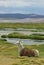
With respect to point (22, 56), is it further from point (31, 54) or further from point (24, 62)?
point (24, 62)

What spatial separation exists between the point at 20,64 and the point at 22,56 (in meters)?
2.88

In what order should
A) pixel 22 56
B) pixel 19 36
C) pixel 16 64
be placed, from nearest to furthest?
pixel 16 64, pixel 22 56, pixel 19 36

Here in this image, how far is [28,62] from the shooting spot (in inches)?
514

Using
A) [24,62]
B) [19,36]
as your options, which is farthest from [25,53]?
[19,36]

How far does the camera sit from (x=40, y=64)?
1259 cm

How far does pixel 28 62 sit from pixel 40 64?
0.75 metres

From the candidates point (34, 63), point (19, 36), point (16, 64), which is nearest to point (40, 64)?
point (34, 63)

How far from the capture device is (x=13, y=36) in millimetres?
44594

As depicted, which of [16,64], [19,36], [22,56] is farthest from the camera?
[19,36]

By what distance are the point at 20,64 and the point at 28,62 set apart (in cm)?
75

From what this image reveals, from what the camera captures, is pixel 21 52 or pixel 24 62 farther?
pixel 21 52

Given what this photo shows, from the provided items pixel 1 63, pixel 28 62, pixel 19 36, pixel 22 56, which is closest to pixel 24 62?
pixel 28 62

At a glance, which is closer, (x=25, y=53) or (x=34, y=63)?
(x=34, y=63)

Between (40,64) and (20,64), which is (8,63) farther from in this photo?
(40,64)
